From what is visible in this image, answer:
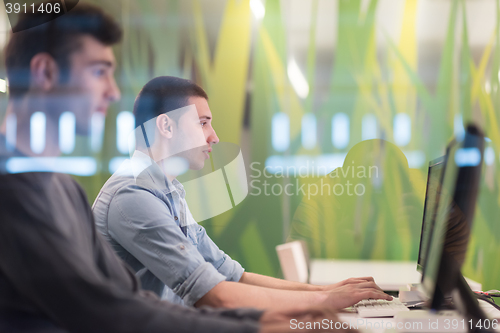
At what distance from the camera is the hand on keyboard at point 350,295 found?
3.92 feet

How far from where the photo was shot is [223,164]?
2271 millimetres

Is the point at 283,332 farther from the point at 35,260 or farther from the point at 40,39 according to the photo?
the point at 40,39

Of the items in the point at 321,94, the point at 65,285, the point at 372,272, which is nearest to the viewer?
the point at 65,285

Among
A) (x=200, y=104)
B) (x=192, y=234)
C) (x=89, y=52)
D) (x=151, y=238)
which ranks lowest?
(x=192, y=234)

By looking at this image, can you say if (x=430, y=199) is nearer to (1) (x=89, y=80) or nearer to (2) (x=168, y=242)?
(2) (x=168, y=242)

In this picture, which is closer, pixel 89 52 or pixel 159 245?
pixel 89 52

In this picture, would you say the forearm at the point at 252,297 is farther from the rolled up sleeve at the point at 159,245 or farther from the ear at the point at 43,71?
the ear at the point at 43,71

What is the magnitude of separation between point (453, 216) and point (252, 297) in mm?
603

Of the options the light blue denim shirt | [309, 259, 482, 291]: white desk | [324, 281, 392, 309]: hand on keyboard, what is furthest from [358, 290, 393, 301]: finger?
the light blue denim shirt

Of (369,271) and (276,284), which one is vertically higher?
(276,284)

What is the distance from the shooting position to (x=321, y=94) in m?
2.34

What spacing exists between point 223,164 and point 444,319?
1.56m

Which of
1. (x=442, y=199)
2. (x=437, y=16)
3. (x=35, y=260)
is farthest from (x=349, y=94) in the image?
(x=35, y=260)

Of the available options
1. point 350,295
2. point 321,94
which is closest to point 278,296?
point 350,295
